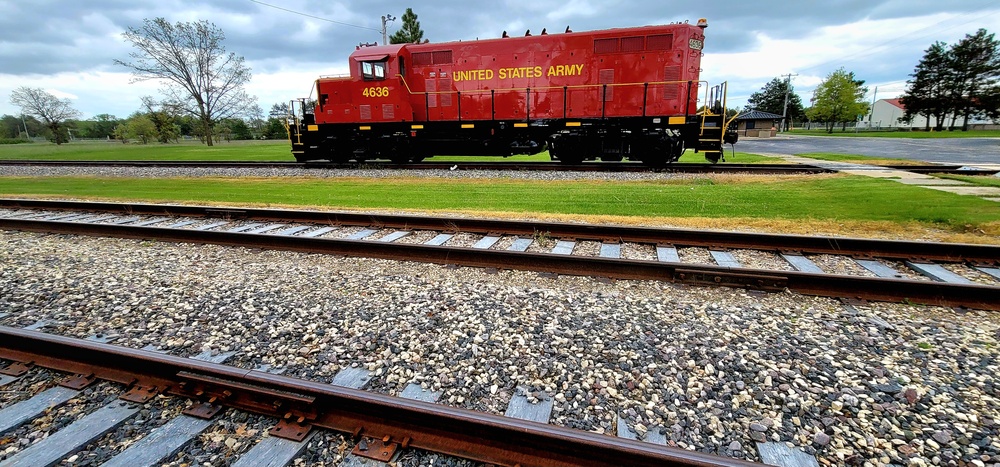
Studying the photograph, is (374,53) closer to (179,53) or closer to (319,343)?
(319,343)

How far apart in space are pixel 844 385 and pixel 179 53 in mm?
46755

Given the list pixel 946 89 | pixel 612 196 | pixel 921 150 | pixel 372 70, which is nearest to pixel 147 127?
pixel 372 70

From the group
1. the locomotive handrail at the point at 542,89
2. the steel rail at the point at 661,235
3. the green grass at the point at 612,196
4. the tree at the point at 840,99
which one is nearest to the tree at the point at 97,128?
the green grass at the point at 612,196

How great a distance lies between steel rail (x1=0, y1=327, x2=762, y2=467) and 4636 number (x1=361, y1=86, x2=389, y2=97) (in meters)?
14.1

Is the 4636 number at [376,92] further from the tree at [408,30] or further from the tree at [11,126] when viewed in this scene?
the tree at [11,126]

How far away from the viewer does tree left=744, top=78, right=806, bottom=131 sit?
90375 mm

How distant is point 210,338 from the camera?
3.83 meters

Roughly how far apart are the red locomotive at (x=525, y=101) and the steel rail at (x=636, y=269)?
32.4 feet

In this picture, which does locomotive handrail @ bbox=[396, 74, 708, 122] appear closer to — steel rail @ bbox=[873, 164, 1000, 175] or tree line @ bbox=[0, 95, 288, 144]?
steel rail @ bbox=[873, 164, 1000, 175]

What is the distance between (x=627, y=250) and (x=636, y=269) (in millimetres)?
1095

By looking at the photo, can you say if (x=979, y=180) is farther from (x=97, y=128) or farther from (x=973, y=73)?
(x=97, y=128)

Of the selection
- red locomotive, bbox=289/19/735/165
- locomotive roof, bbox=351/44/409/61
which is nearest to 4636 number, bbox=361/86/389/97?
red locomotive, bbox=289/19/735/165

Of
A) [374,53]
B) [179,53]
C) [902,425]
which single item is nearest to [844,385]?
[902,425]

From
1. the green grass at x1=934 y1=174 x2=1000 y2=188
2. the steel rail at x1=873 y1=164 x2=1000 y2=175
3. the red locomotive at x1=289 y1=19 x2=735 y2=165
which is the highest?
the red locomotive at x1=289 y1=19 x2=735 y2=165
